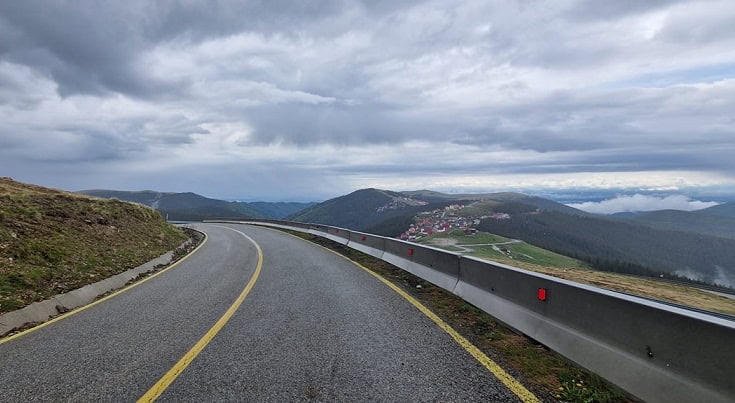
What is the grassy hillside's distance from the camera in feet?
29.6

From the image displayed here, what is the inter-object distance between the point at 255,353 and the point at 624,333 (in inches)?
163

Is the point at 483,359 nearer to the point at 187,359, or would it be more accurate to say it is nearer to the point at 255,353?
the point at 255,353

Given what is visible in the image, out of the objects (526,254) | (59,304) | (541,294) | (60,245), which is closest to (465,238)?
(526,254)

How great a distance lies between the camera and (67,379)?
14.7 feet

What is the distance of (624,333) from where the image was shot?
399 centimetres

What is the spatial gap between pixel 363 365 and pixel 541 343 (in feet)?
7.86

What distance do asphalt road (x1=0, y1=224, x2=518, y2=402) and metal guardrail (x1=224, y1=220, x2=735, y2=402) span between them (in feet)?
3.69

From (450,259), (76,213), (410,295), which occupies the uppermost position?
(76,213)

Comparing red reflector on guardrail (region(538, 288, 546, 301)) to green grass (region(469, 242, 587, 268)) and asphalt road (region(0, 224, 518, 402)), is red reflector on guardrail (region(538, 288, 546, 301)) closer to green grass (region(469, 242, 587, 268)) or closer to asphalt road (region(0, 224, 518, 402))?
asphalt road (region(0, 224, 518, 402))

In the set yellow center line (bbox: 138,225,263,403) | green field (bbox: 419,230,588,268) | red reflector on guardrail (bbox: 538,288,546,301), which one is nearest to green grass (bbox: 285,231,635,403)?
red reflector on guardrail (bbox: 538,288,546,301)

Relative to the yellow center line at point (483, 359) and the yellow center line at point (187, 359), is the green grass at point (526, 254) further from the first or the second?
the yellow center line at point (187, 359)

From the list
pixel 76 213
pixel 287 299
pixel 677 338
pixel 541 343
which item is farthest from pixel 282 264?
pixel 677 338

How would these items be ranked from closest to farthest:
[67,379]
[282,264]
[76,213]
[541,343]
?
[67,379] → [541,343] → [282,264] → [76,213]

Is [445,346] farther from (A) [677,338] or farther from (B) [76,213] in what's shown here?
(B) [76,213]
